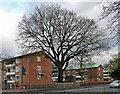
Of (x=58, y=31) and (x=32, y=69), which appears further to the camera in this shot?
(x=32, y=69)

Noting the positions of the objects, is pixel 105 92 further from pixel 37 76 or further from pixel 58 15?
pixel 37 76

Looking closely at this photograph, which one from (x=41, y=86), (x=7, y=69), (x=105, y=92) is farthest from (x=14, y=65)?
(x=105, y=92)

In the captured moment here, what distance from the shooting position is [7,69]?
6431 centimetres

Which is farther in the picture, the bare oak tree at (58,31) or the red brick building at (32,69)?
the red brick building at (32,69)

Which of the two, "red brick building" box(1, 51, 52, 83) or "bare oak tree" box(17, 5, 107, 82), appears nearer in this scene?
"bare oak tree" box(17, 5, 107, 82)

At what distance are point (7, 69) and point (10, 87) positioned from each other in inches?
1282

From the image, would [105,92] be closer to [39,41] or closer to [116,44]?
[116,44]

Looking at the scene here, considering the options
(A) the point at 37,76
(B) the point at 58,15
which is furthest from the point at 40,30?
(A) the point at 37,76

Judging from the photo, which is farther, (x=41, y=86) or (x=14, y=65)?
(x=14, y=65)

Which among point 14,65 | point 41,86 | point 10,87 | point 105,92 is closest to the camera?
point 105,92

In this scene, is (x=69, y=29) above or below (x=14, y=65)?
above

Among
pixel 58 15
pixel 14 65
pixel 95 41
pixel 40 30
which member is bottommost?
pixel 14 65

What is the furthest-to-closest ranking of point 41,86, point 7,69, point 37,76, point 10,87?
point 7,69 → point 37,76 → point 41,86 → point 10,87

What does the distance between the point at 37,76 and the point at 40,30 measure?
21.7 m
